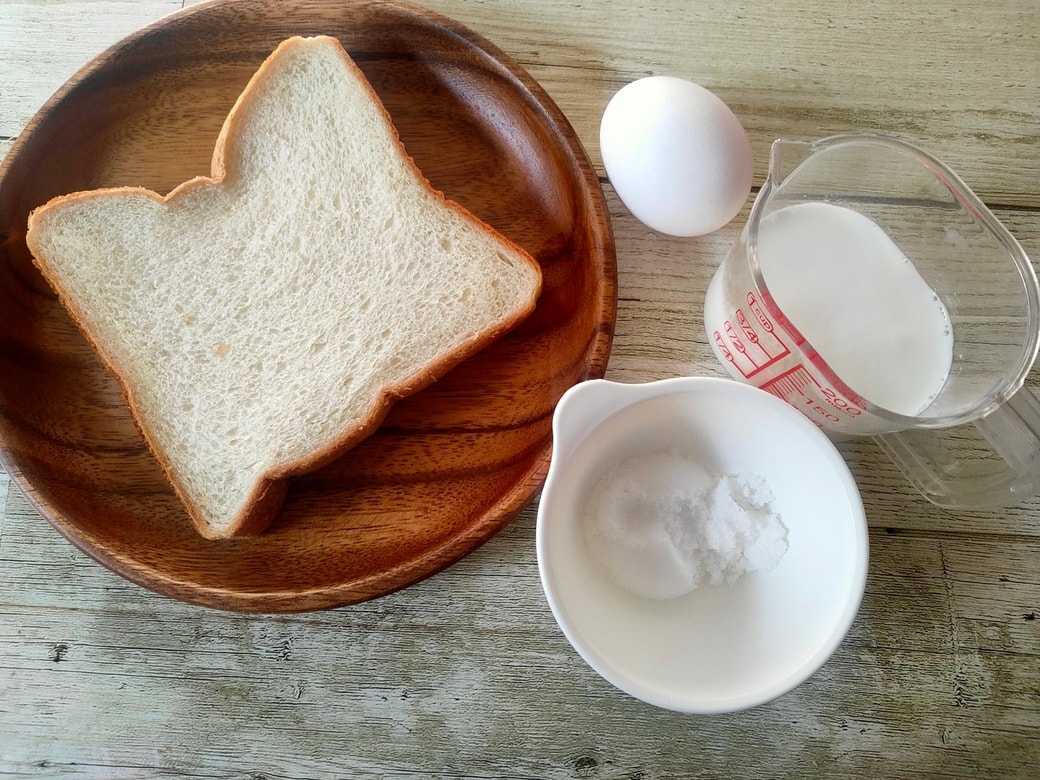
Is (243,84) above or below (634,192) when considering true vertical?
above

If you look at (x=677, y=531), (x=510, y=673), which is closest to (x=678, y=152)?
(x=677, y=531)

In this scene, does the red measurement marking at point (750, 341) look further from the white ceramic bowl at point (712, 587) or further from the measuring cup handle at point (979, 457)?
the measuring cup handle at point (979, 457)

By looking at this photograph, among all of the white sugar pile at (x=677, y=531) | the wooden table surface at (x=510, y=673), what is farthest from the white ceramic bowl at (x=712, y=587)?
the wooden table surface at (x=510, y=673)

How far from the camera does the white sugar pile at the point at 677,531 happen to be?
78 centimetres

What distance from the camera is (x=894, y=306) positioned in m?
0.80

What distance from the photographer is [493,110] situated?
2.93 feet

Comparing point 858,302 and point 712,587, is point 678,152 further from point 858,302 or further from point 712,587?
point 712,587

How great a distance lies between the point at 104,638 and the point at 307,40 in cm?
72

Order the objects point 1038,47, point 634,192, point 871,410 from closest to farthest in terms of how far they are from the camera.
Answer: point 871,410 < point 634,192 < point 1038,47

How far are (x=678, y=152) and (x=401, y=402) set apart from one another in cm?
41

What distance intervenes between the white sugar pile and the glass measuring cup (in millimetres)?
135

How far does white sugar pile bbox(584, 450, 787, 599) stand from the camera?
2.56ft

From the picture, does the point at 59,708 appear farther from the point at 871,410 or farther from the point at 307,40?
the point at 871,410

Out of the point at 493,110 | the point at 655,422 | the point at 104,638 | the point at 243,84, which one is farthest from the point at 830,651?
the point at 243,84
